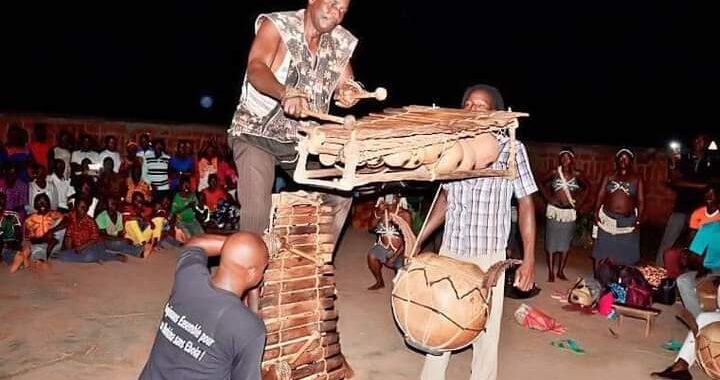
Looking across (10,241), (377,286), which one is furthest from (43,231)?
(377,286)

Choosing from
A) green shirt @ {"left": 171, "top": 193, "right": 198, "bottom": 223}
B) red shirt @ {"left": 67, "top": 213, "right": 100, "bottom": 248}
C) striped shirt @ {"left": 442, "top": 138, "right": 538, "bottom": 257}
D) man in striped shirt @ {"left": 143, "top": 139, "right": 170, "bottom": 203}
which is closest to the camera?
striped shirt @ {"left": 442, "top": 138, "right": 538, "bottom": 257}

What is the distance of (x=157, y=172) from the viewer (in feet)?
36.7

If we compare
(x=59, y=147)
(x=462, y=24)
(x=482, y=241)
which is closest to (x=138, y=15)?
(x=462, y=24)

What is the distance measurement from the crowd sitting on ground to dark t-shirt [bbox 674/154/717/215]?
5964mm

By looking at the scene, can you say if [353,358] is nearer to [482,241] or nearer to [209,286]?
[482,241]

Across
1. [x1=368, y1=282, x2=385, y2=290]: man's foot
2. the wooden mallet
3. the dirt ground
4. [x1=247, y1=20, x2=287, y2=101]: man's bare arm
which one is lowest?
the dirt ground

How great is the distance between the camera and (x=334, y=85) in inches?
181

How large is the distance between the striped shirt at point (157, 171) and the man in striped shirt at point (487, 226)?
23.2 ft

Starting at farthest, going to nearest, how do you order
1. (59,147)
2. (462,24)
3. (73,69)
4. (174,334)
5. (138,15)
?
(462,24) → (138,15) → (73,69) → (59,147) → (174,334)

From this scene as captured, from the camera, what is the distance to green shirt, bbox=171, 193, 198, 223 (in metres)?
10.8

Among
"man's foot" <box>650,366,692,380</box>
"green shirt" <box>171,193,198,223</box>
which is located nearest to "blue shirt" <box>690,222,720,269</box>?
"man's foot" <box>650,366,692,380</box>

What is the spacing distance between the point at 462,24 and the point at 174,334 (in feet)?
91.0

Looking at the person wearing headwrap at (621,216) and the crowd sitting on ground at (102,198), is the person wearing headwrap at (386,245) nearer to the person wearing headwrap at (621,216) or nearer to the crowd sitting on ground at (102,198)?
the person wearing headwrap at (621,216)

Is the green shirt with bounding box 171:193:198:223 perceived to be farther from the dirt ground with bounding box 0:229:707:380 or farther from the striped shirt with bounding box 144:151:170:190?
the dirt ground with bounding box 0:229:707:380
